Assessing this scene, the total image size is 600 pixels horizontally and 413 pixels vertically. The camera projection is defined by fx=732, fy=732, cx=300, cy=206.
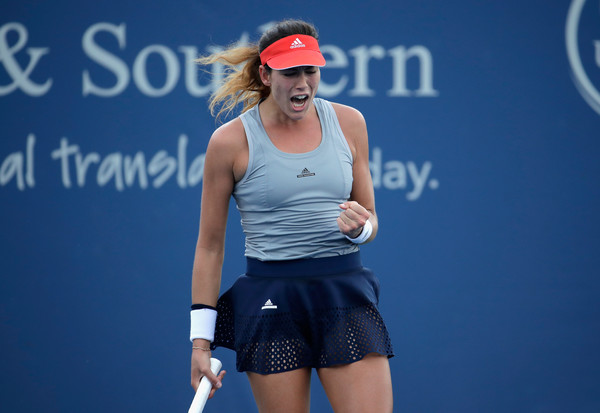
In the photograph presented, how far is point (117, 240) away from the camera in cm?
417

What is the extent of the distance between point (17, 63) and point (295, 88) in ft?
8.18

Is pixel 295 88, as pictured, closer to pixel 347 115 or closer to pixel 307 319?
pixel 347 115

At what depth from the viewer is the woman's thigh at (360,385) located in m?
2.19

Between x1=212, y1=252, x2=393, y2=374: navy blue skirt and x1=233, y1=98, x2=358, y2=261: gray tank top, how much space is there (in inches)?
2.3

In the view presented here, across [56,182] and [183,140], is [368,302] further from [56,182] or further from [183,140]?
[56,182]

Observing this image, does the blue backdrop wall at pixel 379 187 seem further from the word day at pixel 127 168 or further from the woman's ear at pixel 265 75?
the woman's ear at pixel 265 75

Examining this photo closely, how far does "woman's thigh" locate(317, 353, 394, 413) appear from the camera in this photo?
7.18 ft

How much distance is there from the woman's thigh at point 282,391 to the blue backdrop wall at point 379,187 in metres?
1.93

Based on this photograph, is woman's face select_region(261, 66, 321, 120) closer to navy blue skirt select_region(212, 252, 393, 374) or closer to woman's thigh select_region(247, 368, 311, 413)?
navy blue skirt select_region(212, 252, 393, 374)

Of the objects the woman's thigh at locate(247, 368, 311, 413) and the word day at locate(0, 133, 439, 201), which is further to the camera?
the word day at locate(0, 133, 439, 201)

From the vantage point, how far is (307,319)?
230 centimetres

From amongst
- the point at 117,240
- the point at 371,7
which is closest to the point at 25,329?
the point at 117,240

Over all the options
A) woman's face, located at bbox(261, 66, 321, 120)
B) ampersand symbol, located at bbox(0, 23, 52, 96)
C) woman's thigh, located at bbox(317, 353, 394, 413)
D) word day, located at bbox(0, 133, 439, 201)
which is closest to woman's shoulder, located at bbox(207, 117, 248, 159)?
woman's face, located at bbox(261, 66, 321, 120)

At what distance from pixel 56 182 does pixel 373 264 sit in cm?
186
